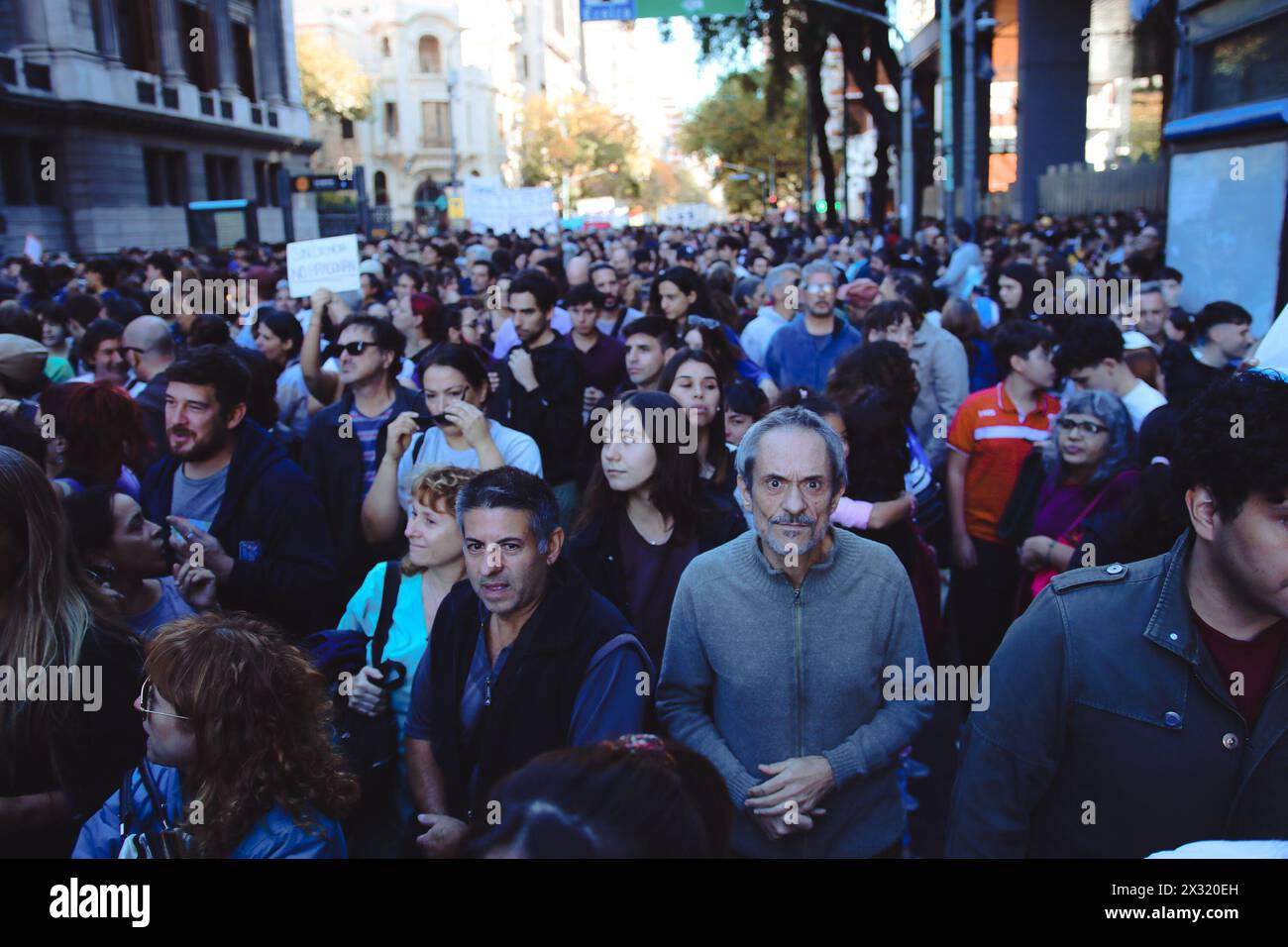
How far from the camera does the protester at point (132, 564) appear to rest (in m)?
3.31

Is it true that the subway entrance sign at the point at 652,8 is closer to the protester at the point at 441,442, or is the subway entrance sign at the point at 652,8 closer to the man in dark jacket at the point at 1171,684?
the protester at the point at 441,442

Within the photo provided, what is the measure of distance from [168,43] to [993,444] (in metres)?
40.4

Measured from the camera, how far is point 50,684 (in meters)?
2.58

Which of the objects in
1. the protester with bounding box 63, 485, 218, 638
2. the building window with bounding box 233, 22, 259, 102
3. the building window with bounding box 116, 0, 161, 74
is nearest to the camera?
the protester with bounding box 63, 485, 218, 638

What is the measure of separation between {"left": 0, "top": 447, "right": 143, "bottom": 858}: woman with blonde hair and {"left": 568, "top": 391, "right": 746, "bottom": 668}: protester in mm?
1571

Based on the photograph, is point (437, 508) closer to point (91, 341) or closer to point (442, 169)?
point (91, 341)

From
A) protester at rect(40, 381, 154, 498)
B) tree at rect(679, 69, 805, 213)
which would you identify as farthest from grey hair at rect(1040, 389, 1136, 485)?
tree at rect(679, 69, 805, 213)

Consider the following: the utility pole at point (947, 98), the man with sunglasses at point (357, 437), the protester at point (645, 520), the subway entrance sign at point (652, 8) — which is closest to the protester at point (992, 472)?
the protester at point (645, 520)

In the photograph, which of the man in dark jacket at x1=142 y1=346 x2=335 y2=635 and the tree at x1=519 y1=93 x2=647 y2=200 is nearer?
the man in dark jacket at x1=142 y1=346 x2=335 y2=635

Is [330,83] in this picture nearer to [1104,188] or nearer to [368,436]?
[1104,188]

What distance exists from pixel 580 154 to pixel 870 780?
3117 inches

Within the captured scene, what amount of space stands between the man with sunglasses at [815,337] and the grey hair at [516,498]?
427cm

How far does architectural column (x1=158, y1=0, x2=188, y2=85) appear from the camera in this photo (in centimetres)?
3772

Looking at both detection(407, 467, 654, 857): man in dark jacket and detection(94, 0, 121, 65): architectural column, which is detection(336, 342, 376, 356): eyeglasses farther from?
detection(94, 0, 121, 65): architectural column
